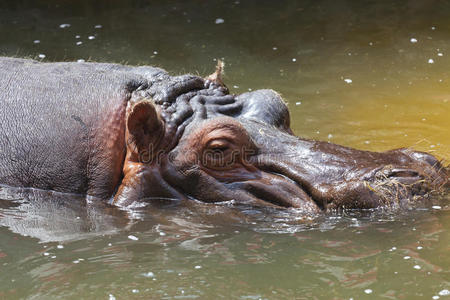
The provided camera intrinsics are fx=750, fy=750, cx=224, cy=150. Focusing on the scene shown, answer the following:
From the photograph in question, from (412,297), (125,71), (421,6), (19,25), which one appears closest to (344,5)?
(421,6)

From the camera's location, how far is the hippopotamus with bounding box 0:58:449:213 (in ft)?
18.4

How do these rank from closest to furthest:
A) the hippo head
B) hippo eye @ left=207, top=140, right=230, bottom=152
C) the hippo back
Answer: the hippo head → hippo eye @ left=207, top=140, right=230, bottom=152 → the hippo back

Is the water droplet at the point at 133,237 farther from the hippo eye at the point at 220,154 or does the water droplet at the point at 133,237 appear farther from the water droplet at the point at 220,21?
the water droplet at the point at 220,21

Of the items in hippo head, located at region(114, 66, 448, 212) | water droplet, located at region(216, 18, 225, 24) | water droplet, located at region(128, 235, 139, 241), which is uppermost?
water droplet, located at region(216, 18, 225, 24)

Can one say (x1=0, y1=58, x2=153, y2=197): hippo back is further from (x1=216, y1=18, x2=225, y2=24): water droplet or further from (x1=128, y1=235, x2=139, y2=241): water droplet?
(x1=216, y1=18, x2=225, y2=24): water droplet

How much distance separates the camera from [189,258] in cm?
493

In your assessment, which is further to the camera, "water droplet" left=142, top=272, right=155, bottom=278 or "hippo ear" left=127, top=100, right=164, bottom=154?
"hippo ear" left=127, top=100, right=164, bottom=154

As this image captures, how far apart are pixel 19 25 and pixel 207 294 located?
8383 mm

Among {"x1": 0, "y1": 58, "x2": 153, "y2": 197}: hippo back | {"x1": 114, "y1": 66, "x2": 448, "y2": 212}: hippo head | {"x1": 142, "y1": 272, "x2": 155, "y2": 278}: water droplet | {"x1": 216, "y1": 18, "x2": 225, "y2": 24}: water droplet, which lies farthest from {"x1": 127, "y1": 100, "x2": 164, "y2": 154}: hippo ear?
{"x1": 216, "y1": 18, "x2": 225, "y2": 24}: water droplet

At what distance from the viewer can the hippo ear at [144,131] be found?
574cm

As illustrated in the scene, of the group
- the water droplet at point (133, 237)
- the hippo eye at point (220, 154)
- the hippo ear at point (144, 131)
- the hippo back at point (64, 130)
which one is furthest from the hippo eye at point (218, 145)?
the water droplet at point (133, 237)

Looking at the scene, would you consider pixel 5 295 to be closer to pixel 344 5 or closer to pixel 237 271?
pixel 237 271

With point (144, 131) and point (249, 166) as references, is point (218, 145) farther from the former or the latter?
point (144, 131)

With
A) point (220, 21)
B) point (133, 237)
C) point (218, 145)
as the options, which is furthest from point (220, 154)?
point (220, 21)
